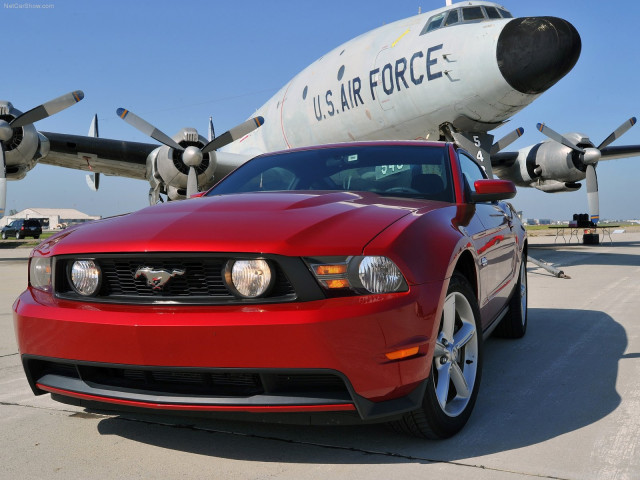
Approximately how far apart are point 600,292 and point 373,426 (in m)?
6.66

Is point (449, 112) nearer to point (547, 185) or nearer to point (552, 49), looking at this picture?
point (552, 49)

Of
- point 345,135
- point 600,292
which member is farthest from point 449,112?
point 600,292

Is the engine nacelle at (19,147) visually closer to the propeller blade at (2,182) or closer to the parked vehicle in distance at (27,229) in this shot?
the propeller blade at (2,182)

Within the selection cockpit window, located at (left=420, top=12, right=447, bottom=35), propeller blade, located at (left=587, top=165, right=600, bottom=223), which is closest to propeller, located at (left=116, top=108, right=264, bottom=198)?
cockpit window, located at (left=420, top=12, right=447, bottom=35)

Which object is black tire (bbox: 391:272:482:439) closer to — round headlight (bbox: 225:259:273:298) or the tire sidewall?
the tire sidewall

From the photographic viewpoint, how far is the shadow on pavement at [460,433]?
2.45 m

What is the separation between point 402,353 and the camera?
223 centimetres

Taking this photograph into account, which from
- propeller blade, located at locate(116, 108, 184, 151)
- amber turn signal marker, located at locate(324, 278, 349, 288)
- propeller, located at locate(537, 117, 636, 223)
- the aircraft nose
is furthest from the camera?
propeller, located at locate(537, 117, 636, 223)

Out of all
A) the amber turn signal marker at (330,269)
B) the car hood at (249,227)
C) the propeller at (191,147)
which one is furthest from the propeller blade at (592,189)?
the amber turn signal marker at (330,269)

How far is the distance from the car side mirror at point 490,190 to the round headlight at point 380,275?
129 centimetres

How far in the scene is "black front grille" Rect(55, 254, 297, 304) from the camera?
2.23m

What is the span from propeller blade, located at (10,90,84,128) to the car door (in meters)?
13.1

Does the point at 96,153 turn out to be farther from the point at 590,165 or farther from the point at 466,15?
the point at 590,165

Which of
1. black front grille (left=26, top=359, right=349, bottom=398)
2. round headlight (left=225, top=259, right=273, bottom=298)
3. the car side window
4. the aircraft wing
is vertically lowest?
black front grille (left=26, top=359, right=349, bottom=398)
